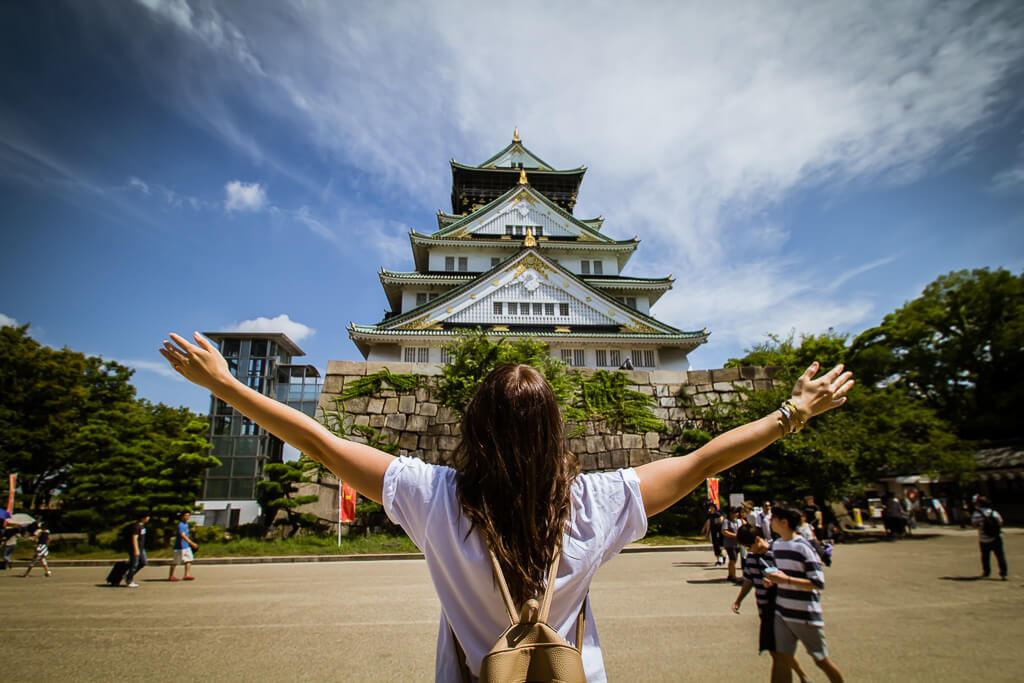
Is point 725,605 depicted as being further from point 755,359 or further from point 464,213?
point 464,213

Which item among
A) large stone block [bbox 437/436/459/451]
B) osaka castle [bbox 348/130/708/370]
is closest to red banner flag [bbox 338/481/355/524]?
large stone block [bbox 437/436/459/451]

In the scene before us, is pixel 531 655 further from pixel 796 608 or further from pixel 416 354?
pixel 416 354

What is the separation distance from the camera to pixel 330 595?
852 centimetres

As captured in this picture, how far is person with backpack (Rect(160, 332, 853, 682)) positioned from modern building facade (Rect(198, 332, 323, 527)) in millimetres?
28594

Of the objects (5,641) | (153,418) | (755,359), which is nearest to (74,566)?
(153,418)

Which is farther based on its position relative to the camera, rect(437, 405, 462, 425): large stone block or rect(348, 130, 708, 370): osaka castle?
rect(348, 130, 708, 370): osaka castle

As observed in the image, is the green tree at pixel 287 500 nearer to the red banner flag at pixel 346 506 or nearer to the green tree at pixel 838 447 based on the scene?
the red banner flag at pixel 346 506

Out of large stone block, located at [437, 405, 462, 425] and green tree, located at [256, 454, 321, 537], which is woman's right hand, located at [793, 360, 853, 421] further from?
green tree, located at [256, 454, 321, 537]

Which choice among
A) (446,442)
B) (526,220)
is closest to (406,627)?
(446,442)

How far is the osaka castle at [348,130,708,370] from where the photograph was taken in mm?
23734

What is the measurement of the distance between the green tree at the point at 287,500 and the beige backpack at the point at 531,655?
1565 cm

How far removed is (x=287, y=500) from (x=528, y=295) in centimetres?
1433

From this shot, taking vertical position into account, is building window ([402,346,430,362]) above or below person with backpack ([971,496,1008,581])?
above

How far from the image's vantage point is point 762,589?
4.72 meters
